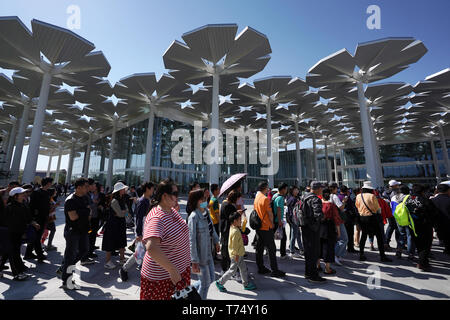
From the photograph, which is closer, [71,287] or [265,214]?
[71,287]

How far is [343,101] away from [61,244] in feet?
97.4

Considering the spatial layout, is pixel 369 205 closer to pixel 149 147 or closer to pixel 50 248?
pixel 50 248

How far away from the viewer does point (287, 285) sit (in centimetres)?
344

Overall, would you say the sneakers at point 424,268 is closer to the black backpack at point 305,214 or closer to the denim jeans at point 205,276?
the black backpack at point 305,214

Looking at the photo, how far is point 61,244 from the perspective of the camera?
234 inches

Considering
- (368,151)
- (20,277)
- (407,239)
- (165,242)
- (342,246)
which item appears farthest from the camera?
(368,151)

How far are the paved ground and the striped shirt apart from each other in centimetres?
173

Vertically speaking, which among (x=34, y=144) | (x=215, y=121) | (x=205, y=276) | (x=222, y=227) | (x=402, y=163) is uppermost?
(x=215, y=121)
